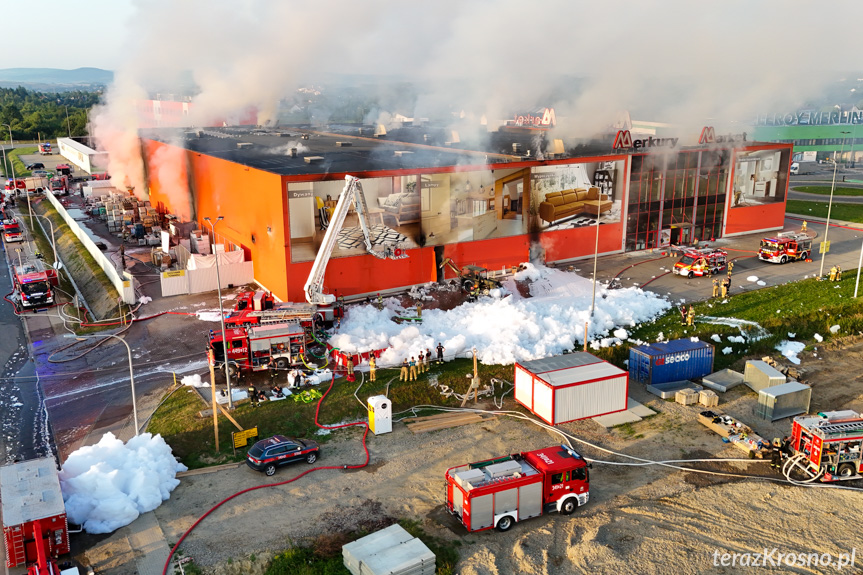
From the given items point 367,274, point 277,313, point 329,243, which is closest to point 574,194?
point 367,274

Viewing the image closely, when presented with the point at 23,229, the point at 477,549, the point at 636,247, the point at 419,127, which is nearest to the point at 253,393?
the point at 477,549

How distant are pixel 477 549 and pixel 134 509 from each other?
971 centimetres

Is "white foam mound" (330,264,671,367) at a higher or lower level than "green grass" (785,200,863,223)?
lower

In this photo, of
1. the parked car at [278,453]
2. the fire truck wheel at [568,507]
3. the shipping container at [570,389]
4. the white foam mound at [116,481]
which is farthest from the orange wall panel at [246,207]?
the fire truck wheel at [568,507]

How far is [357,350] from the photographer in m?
29.8

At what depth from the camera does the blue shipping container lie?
2838 cm

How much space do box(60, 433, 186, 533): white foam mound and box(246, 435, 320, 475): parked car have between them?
2.37 metres

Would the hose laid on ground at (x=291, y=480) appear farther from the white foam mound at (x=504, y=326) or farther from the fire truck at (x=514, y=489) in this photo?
the fire truck at (x=514, y=489)

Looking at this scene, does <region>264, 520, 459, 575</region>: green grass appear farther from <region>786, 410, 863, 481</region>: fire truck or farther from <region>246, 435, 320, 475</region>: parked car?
<region>786, 410, 863, 481</region>: fire truck

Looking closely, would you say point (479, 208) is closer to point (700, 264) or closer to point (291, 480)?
point (700, 264)

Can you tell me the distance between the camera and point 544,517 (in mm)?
19844

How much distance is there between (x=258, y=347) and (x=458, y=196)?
16439 millimetres

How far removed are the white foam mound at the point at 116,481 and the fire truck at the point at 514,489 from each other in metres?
8.73

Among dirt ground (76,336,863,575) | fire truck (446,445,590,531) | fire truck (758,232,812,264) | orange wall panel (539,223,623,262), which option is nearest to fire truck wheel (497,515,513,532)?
fire truck (446,445,590,531)
